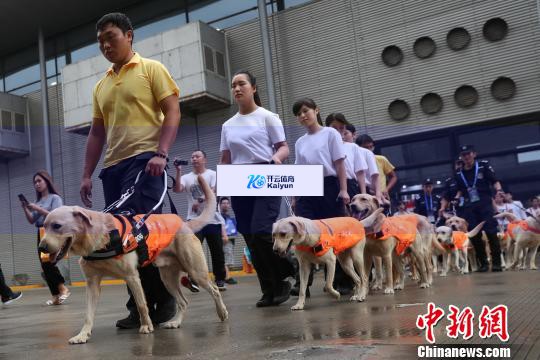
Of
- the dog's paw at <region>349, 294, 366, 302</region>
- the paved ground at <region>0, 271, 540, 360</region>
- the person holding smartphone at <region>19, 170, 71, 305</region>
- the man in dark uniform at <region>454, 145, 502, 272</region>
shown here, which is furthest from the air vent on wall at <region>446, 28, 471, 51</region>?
the person holding smartphone at <region>19, 170, 71, 305</region>

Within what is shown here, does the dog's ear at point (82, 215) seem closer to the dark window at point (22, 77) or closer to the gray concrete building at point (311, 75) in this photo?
the gray concrete building at point (311, 75)

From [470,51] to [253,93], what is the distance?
27.8 ft

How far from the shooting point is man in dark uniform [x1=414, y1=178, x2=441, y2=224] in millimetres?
4777

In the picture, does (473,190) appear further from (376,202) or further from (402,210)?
(376,202)

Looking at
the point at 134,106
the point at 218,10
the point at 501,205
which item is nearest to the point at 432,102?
the point at 501,205

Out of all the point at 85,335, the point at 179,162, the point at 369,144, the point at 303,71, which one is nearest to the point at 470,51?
the point at 303,71

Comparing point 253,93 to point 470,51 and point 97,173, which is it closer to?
point 97,173

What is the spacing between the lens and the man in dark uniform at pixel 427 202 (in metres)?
4.78

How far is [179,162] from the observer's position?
396 centimetres

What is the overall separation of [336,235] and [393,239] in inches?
40.9

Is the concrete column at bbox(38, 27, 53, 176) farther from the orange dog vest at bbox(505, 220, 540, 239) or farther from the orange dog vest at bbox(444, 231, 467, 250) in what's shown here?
the orange dog vest at bbox(505, 220, 540, 239)

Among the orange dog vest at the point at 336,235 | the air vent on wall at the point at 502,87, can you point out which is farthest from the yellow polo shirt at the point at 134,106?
the air vent on wall at the point at 502,87

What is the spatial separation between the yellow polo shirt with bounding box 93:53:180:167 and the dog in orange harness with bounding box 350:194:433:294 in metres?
2.00

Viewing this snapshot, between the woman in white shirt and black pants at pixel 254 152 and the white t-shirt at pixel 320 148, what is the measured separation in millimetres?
220
